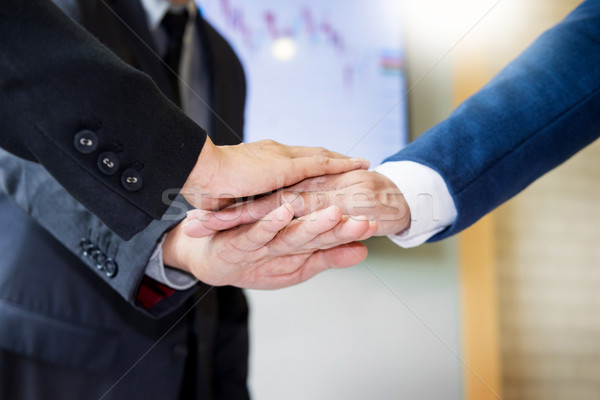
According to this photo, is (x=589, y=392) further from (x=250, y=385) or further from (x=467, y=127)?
(x=467, y=127)

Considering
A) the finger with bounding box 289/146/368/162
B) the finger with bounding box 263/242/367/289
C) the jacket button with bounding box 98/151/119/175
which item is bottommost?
the finger with bounding box 263/242/367/289

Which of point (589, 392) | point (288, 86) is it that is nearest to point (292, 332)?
point (288, 86)

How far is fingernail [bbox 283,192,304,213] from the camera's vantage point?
485 mm

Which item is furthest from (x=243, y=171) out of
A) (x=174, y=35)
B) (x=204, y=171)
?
(x=174, y=35)

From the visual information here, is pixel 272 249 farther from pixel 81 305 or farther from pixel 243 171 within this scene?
pixel 81 305

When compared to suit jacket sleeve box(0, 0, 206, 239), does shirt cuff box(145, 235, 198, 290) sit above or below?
below

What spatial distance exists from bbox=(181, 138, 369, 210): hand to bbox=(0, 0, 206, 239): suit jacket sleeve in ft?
0.06

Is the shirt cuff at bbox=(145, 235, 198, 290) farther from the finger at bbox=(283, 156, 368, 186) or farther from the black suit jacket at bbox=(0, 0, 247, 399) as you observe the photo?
the finger at bbox=(283, 156, 368, 186)

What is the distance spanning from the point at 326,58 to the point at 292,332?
1.88ft

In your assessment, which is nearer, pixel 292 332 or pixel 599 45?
pixel 599 45

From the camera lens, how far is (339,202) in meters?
0.52

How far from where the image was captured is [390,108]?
108cm

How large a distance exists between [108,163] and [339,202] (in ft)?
0.78

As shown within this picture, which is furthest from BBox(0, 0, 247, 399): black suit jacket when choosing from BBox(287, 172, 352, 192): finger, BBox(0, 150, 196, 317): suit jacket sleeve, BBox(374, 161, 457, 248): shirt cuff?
BBox(374, 161, 457, 248): shirt cuff
